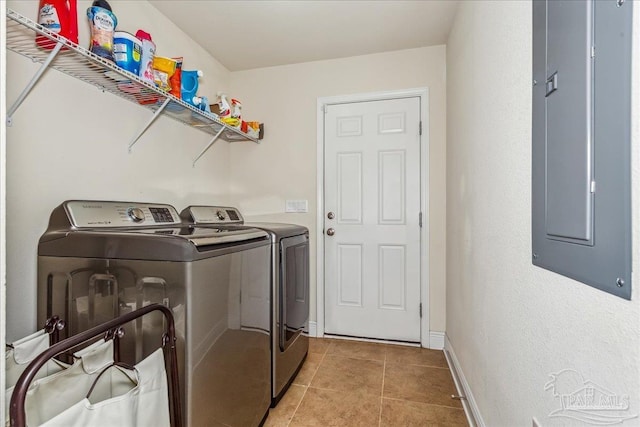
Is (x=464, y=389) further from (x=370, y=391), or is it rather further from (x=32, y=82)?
(x=32, y=82)

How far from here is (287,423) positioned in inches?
64.6

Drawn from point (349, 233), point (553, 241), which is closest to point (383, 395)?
point (349, 233)

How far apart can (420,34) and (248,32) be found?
4.18 feet

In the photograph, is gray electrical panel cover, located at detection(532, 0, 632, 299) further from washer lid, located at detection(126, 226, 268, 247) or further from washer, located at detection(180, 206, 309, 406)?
washer, located at detection(180, 206, 309, 406)

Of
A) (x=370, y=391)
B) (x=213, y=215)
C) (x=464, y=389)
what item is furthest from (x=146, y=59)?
(x=464, y=389)

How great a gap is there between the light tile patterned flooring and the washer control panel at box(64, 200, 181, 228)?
4.02 ft

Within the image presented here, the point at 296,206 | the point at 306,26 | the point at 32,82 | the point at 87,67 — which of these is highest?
the point at 306,26

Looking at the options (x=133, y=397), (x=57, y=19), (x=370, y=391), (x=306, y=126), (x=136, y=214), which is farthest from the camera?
(x=306, y=126)

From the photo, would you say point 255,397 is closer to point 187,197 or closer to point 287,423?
point 287,423

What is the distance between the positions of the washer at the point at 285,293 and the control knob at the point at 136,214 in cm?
46

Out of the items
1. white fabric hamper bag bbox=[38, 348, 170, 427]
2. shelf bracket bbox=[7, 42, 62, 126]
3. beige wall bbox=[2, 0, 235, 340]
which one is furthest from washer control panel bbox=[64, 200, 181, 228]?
white fabric hamper bag bbox=[38, 348, 170, 427]

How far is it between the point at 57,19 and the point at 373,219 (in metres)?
2.22

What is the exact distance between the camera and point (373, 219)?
8.93 feet

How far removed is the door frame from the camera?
2.61 meters
